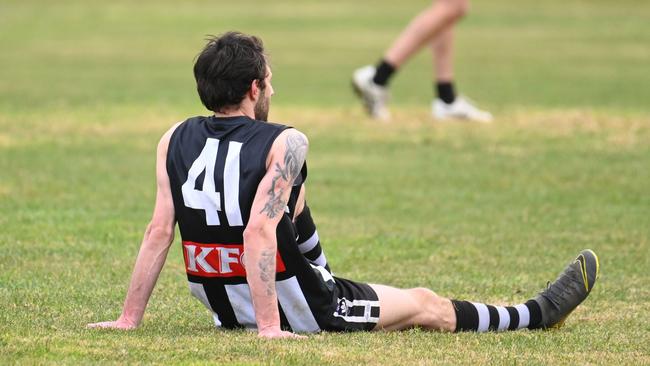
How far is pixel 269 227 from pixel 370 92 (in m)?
9.81

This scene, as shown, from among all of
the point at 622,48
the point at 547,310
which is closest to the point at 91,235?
the point at 547,310

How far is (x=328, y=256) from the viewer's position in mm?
8680

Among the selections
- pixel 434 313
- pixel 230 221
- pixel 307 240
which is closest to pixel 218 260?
pixel 230 221

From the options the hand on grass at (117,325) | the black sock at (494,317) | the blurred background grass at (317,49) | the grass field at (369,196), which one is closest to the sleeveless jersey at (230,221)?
the grass field at (369,196)

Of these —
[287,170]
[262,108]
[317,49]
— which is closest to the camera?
[287,170]

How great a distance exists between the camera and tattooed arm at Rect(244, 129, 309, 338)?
5.56m

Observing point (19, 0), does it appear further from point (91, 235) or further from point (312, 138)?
point (91, 235)

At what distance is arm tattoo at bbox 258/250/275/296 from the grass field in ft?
0.80

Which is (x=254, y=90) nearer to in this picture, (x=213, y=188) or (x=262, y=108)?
(x=262, y=108)

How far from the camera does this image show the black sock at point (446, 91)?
15.4 m

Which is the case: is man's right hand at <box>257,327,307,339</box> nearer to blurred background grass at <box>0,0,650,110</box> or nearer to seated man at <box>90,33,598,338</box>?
seated man at <box>90,33,598,338</box>

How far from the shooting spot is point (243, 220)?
5719 millimetres

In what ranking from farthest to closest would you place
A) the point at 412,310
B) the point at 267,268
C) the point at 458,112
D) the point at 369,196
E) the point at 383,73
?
the point at 458,112, the point at 383,73, the point at 369,196, the point at 412,310, the point at 267,268

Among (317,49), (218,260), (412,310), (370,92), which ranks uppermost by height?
(218,260)
